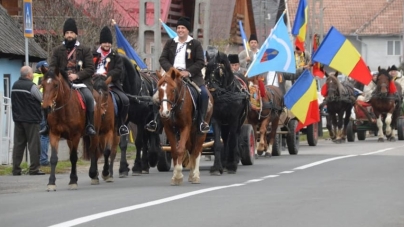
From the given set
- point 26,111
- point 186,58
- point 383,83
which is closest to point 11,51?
point 383,83

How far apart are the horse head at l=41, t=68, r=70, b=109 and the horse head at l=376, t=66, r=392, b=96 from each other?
21523 mm

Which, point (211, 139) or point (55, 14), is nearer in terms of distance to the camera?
point (211, 139)

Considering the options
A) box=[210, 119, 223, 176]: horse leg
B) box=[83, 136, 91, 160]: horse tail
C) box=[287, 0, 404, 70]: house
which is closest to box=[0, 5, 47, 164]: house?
box=[210, 119, 223, 176]: horse leg

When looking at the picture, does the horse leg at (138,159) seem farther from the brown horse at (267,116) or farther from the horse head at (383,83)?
the horse head at (383,83)

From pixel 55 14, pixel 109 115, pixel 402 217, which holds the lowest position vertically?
pixel 402 217

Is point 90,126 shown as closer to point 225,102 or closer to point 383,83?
point 225,102

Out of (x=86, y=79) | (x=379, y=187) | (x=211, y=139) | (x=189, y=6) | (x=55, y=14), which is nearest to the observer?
(x=379, y=187)

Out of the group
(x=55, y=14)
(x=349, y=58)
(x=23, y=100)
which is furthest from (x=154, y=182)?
(x=55, y=14)

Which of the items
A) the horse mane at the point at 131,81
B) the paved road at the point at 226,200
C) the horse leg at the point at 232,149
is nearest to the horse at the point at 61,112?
the paved road at the point at 226,200

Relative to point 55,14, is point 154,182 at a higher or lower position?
lower

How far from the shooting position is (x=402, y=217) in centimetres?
1278

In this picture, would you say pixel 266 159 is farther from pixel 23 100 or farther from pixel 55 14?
pixel 55 14

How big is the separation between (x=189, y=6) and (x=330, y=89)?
54.3ft

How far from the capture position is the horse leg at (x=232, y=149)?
20.2 meters
